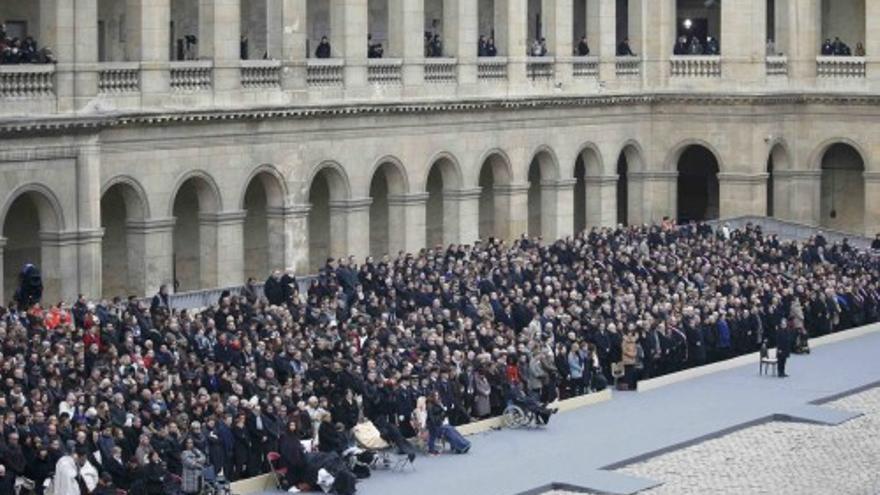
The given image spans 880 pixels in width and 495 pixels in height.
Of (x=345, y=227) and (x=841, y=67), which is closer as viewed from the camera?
(x=345, y=227)

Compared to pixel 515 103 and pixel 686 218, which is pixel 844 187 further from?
pixel 515 103

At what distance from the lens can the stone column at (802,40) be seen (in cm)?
8906

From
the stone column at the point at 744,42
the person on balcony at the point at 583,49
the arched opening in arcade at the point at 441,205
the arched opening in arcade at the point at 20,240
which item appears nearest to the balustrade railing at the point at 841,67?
the stone column at the point at 744,42

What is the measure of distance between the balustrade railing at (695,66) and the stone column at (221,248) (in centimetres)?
2324

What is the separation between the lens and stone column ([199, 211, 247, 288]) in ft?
230

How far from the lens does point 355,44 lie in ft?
245

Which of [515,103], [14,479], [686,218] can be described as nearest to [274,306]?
[14,479]

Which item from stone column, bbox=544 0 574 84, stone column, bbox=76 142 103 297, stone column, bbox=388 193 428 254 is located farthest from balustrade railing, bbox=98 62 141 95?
stone column, bbox=544 0 574 84

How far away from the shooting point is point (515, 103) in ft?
269

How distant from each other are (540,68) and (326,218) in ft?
32.6

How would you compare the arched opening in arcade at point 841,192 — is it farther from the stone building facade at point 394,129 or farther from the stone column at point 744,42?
the stone column at point 744,42

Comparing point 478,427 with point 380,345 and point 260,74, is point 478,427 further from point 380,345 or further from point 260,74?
point 260,74

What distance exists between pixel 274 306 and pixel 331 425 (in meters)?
11.8

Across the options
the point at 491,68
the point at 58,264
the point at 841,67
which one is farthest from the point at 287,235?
the point at 841,67
